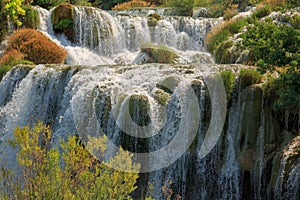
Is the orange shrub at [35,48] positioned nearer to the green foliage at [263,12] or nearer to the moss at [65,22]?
the moss at [65,22]

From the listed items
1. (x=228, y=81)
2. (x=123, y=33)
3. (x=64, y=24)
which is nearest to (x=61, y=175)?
(x=228, y=81)

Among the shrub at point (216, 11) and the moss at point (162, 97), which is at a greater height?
the shrub at point (216, 11)

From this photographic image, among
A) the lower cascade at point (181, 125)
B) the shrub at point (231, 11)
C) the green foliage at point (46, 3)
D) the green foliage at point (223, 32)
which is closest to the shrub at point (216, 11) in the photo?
the shrub at point (231, 11)

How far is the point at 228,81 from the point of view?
750 centimetres

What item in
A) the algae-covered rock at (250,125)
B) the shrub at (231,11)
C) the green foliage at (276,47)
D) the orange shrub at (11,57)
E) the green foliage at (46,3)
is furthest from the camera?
the green foliage at (46,3)

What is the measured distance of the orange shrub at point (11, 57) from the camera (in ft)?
40.6

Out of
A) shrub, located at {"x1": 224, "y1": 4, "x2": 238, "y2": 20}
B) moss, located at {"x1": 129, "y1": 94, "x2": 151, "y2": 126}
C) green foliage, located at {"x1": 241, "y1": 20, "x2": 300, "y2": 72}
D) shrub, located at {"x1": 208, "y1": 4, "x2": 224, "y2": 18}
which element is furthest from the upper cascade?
green foliage, located at {"x1": 241, "y1": 20, "x2": 300, "y2": 72}

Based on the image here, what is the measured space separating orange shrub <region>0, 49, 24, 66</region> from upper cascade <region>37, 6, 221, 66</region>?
2436 mm

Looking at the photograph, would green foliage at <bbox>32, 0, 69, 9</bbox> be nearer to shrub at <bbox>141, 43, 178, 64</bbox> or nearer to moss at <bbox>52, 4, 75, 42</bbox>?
moss at <bbox>52, 4, 75, 42</bbox>

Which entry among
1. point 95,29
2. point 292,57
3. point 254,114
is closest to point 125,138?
point 254,114

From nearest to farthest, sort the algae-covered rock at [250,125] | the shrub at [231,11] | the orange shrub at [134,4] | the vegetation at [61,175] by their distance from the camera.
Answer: the vegetation at [61,175] < the algae-covered rock at [250,125] < the shrub at [231,11] < the orange shrub at [134,4]

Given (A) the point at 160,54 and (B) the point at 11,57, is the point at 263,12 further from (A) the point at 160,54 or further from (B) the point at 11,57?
(B) the point at 11,57

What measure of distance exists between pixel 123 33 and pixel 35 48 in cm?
398

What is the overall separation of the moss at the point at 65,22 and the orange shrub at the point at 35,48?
1.86 meters
